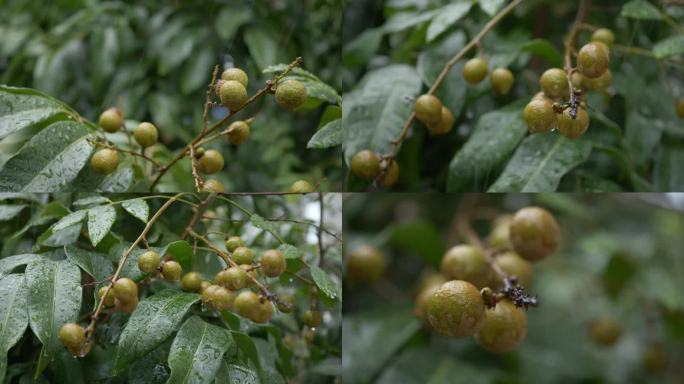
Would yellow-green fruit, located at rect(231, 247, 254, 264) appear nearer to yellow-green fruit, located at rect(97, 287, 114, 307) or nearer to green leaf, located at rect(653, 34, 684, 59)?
yellow-green fruit, located at rect(97, 287, 114, 307)

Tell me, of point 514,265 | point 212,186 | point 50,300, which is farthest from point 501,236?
point 50,300

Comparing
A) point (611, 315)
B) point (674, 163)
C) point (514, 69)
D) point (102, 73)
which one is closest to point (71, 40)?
point (102, 73)

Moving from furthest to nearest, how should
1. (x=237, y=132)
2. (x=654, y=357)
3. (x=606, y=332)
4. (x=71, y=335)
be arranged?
(x=654, y=357), (x=606, y=332), (x=237, y=132), (x=71, y=335)

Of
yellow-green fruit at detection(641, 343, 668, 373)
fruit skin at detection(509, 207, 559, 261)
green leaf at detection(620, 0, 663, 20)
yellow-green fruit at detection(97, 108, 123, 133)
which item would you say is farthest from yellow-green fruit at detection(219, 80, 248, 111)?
yellow-green fruit at detection(641, 343, 668, 373)

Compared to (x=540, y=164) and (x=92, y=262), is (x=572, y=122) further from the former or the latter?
(x=92, y=262)

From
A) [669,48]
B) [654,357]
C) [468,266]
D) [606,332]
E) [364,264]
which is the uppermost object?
[669,48]

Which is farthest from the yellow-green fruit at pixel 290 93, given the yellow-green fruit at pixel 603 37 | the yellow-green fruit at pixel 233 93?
the yellow-green fruit at pixel 603 37

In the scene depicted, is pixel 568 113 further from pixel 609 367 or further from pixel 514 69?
pixel 609 367

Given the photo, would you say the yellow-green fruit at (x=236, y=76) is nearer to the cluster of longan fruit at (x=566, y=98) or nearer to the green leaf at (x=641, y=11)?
the cluster of longan fruit at (x=566, y=98)
